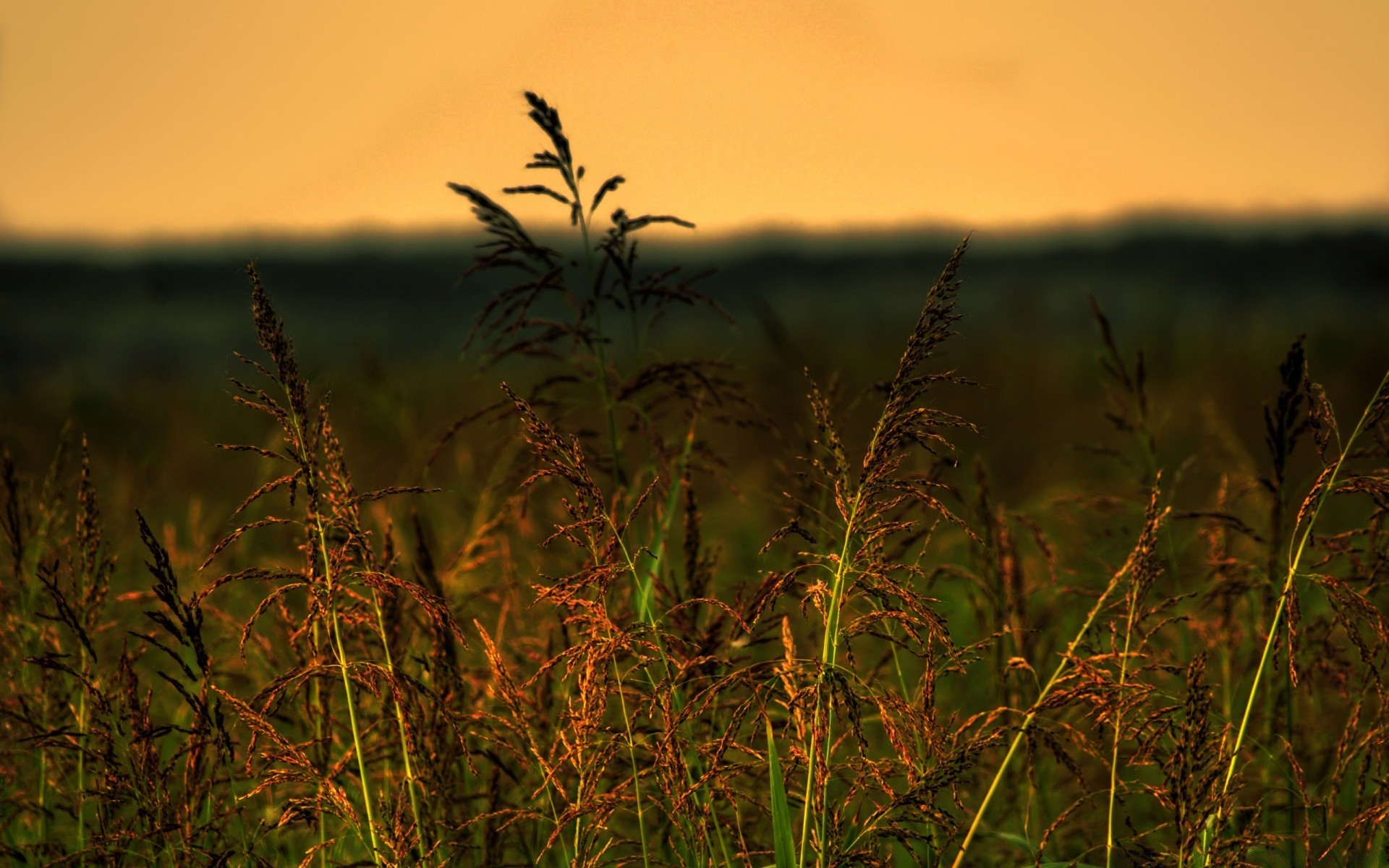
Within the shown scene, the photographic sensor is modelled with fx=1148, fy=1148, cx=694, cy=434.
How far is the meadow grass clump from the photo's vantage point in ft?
5.97

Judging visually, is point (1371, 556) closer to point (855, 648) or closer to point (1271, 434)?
→ point (1271, 434)

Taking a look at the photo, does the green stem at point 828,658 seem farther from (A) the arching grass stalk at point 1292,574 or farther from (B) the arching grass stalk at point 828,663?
(A) the arching grass stalk at point 1292,574

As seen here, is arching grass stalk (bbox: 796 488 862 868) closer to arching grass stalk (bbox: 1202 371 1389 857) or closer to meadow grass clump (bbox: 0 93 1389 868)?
meadow grass clump (bbox: 0 93 1389 868)

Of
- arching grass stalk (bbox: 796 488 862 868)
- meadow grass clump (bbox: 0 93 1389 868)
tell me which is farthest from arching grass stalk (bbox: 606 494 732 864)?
arching grass stalk (bbox: 796 488 862 868)

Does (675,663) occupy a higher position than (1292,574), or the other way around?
(1292,574)

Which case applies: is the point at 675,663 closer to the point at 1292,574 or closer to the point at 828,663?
the point at 828,663

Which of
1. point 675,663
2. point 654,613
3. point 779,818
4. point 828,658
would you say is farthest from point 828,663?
point 654,613

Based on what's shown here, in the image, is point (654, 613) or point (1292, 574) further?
point (654, 613)

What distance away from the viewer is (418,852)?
1946 millimetres

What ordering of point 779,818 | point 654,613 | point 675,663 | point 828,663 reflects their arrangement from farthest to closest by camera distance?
1. point 654,613
2. point 675,663
3. point 779,818
4. point 828,663

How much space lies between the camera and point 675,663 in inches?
87.0

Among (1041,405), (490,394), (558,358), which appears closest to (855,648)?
(558,358)

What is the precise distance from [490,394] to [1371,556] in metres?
16.9

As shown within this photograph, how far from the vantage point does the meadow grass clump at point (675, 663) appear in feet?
5.97
